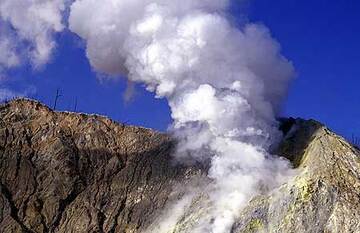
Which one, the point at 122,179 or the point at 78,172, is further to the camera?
the point at 78,172

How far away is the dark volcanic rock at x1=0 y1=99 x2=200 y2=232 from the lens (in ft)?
201

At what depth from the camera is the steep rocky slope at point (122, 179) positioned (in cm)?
5141

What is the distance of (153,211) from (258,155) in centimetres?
1062

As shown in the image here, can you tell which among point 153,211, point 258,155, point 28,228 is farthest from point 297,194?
point 28,228

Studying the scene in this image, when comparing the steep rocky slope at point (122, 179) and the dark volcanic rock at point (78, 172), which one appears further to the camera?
the dark volcanic rock at point (78, 172)

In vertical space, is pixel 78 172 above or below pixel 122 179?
above

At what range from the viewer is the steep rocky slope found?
169ft

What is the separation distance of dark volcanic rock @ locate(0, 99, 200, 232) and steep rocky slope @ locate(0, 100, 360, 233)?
0.31 ft

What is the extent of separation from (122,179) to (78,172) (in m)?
4.49

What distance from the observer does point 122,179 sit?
6588 centimetres

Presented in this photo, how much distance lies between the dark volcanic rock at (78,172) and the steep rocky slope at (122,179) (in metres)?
0.10

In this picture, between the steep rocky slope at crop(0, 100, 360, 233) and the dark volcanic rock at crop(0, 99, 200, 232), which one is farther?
the dark volcanic rock at crop(0, 99, 200, 232)

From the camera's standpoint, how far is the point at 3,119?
73562 millimetres

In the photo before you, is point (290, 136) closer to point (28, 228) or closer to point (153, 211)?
point (153, 211)
